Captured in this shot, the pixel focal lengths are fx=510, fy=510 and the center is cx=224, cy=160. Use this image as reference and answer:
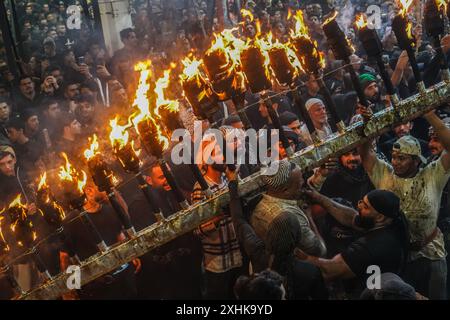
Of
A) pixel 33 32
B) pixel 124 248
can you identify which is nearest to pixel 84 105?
pixel 33 32

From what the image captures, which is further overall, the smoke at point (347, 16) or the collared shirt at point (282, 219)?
the smoke at point (347, 16)

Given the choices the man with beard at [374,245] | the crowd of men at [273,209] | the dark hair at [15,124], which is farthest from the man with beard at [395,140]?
the dark hair at [15,124]

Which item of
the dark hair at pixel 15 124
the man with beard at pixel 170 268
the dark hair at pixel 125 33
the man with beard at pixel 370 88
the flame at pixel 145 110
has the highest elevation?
the dark hair at pixel 125 33

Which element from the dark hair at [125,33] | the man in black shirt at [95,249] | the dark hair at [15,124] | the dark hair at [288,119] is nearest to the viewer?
the man in black shirt at [95,249]

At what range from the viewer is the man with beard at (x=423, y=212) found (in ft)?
15.4

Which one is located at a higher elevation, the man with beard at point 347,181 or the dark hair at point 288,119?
the dark hair at point 288,119

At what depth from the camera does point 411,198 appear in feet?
15.6

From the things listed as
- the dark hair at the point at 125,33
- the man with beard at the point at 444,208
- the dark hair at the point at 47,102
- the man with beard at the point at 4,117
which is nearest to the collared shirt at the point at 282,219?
the man with beard at the point at 444,208

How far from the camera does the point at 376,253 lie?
3.99 m

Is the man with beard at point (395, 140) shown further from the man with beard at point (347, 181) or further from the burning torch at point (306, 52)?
the burning torch at point (306, 52)

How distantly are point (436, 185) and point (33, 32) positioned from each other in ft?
36.7

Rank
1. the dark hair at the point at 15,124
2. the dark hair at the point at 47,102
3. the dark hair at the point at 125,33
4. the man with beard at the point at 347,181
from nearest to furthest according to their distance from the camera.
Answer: the man with beard at the point at 347,181, the dark hair at the point at 15,124, the dark hair at the point at 47,102, the dark hair at the point at 125,33
